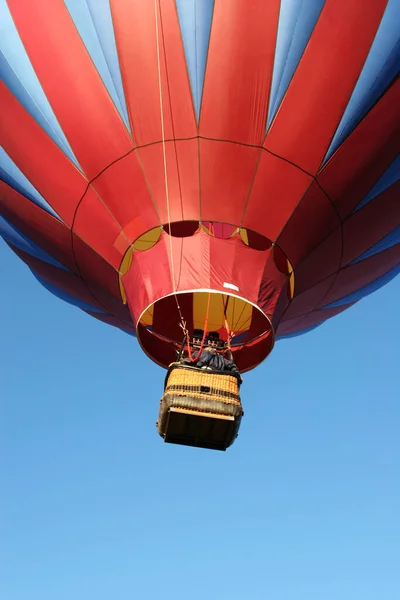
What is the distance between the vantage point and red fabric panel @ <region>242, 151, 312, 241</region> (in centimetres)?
768

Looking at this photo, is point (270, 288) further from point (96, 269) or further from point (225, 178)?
point (96, 269)

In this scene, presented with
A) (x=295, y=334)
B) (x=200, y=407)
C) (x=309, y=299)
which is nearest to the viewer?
(x=200, y=407)

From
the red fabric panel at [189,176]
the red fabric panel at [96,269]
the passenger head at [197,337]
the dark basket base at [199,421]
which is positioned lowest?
the dark basket base at [199,421]

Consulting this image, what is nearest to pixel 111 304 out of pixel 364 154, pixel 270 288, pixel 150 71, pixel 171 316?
pixel 171 316

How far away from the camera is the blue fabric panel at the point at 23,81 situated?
7957 millimetres

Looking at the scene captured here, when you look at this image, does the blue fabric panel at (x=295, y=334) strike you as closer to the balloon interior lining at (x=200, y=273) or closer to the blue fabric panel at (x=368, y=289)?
the blue fabric panel at (x=368, y=289)

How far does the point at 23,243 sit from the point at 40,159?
1193 mm

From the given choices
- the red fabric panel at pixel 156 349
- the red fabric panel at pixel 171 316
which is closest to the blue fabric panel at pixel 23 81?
the red fabric panel at pixel 171 316

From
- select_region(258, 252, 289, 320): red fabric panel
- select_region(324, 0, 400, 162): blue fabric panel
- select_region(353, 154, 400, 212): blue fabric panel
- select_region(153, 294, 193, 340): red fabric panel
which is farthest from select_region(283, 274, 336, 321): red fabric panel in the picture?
select_region(324, 0, 400, 162): blue fabric panel

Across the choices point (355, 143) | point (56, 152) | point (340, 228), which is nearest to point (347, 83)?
point (355, 143)

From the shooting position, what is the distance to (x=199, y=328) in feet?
27.1

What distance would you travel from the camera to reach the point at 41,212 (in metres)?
8.34

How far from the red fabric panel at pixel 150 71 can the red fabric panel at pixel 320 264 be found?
1.46m

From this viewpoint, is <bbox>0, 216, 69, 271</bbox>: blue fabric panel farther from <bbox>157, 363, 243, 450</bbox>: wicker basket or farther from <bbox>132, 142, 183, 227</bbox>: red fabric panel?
<bbox>157, 363, 243, 450</bbox>: wicker basket
